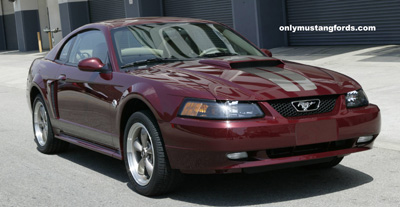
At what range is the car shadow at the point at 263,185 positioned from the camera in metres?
5.32

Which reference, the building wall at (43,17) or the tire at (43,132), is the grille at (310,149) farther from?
the building wall at (43,17)

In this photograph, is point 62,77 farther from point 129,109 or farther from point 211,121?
point 211,121

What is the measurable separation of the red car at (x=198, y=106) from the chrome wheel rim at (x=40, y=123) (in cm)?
94

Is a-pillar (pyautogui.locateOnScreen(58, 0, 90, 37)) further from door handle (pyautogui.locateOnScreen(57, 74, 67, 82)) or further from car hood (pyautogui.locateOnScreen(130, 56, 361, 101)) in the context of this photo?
car hood (pyautogui.locateOnScreen(130, 56, 361, 101))

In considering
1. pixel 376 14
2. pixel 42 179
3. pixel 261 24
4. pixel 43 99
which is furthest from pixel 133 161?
pixel 261 24

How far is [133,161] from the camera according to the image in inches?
227

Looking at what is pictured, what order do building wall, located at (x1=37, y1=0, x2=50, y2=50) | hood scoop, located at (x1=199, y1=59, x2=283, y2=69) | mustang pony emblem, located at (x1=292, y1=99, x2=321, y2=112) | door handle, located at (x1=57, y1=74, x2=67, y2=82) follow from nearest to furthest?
1. mustang pony emblem, located at (x1=292, y1=99, x2=321, y2=112)
2. hood scoop, located at (x1=199, y1=59, x2=283, y2=69)
3. door handle, located at (x1=57, y1=74, x2=67, y2=82)
4. building wall, located at (x1=37, y1=0, x2=50, y2=50)

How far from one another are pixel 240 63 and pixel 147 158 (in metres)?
1.13

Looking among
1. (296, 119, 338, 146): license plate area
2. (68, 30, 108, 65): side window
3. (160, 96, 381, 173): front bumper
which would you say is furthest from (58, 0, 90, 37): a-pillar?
(296, 119, 338, 146): license plate area

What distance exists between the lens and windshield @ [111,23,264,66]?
245 inches

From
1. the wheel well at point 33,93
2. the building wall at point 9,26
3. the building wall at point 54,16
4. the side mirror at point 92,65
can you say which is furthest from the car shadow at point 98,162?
the building wall at point 9,26

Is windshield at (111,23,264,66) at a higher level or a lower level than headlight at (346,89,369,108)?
higher

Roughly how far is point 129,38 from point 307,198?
91.9 inches

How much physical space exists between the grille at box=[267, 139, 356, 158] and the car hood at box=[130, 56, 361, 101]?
15.3 inches
